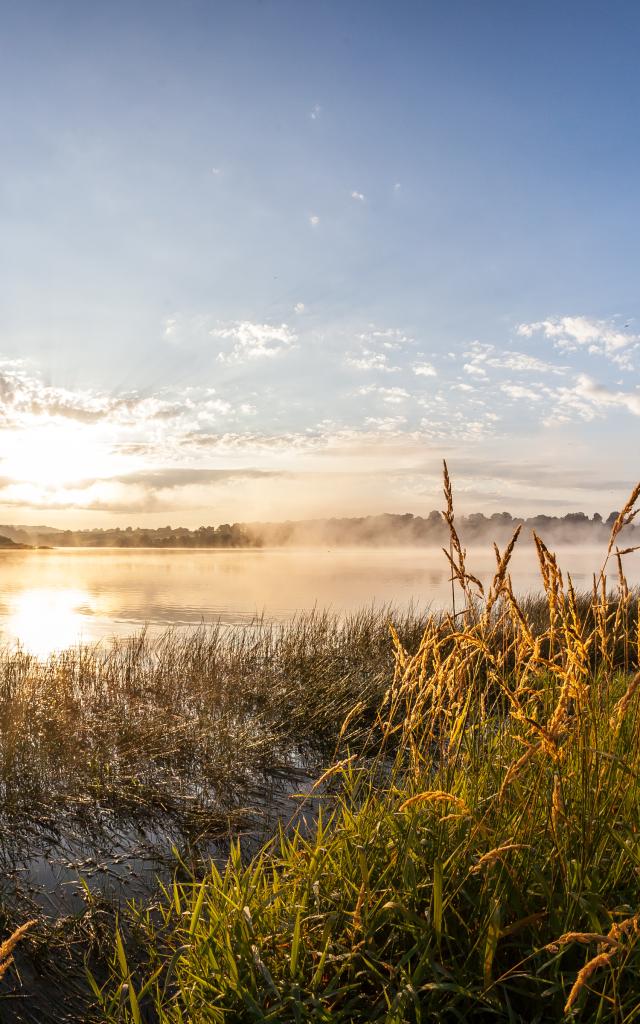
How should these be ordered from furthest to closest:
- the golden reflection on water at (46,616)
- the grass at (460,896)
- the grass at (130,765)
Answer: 1. the golden reflection on water at (46,616)
2. the grass at (130,765)
3. the grass at (460,896)

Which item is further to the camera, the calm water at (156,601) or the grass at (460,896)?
the calm water at (156,601)

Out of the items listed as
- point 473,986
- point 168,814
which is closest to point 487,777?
point 473,986

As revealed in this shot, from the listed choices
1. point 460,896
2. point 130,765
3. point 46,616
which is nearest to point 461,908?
point 460,896

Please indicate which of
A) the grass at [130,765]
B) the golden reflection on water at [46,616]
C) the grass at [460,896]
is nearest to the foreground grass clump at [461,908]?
the grass at [460,896]

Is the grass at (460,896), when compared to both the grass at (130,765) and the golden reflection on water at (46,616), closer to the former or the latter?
the grass at (130,765)

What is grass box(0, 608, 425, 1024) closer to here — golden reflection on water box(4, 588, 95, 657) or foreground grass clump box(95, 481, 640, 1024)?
foreground grass clump box(95, 481, 640, 1024)

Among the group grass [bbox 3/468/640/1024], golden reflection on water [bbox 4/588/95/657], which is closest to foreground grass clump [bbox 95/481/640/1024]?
grass [bbox 3/468/640/1024]

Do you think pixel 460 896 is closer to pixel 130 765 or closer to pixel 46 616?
pixel 130 765

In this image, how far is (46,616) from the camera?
1944 cm

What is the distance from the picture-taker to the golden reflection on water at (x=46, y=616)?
11.0 meters

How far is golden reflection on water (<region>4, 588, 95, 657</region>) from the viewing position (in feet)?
36.1

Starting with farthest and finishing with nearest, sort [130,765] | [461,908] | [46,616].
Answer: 1. [46,616]
2. [130,765]
3. [461,908]

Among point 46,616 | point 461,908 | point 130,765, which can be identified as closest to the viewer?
point 461,908

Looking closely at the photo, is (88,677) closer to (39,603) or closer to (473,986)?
(473,986)
